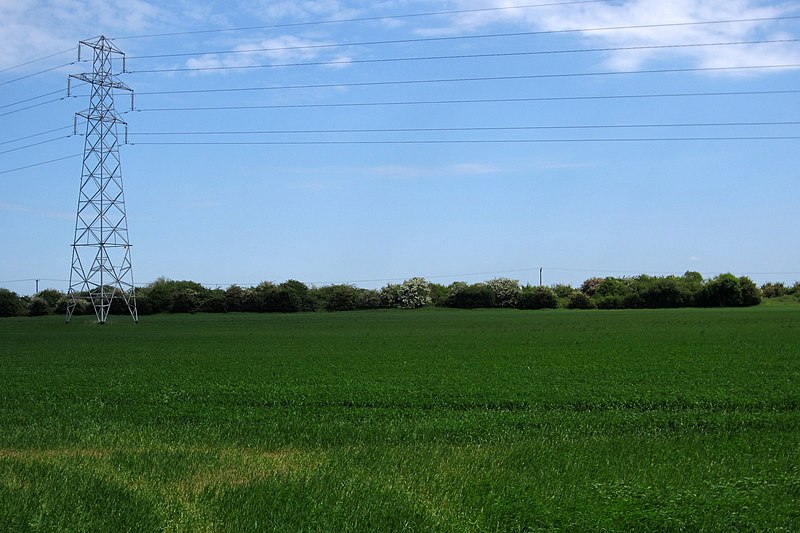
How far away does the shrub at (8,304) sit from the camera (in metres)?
89.2

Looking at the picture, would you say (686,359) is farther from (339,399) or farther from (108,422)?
(108,422)

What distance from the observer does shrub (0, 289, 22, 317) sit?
89.2 m

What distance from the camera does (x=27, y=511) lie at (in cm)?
871

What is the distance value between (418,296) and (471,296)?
692cm

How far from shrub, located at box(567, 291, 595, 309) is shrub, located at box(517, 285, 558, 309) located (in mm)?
1972

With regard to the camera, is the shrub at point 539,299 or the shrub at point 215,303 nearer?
the shrub at point 215,303

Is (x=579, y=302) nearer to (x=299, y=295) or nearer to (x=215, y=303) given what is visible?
(x=299, y=295)

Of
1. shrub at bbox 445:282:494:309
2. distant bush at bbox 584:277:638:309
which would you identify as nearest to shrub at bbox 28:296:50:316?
shrub at bbox 445:282:494:309

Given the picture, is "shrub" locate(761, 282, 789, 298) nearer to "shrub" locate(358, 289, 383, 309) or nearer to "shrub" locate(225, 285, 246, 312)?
"shrub" locate(358, 289, 383, 309)

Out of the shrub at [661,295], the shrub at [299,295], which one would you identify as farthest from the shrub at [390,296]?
the shrub at [661,295]

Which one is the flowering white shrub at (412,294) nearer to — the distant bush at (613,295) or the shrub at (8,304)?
the distant bush at (613,295)

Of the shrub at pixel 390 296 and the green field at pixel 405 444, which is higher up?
the shrub at pixel 390 296

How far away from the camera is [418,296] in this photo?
100 meters

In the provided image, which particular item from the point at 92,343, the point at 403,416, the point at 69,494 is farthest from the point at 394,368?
the point at 92,343
